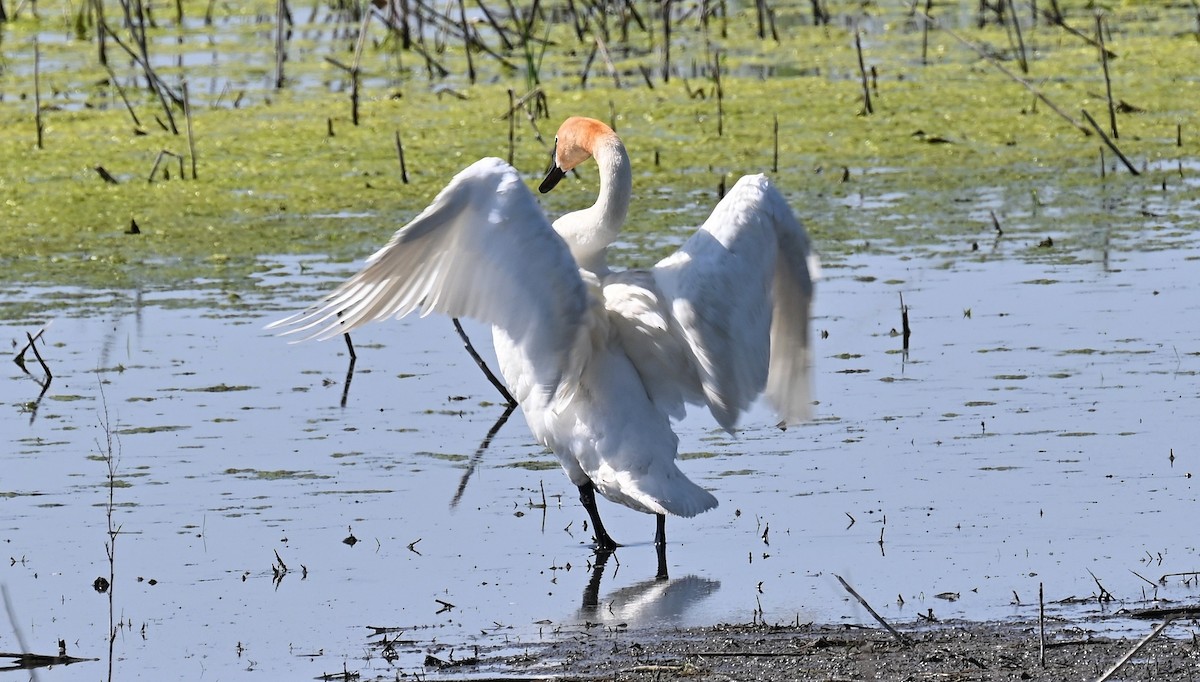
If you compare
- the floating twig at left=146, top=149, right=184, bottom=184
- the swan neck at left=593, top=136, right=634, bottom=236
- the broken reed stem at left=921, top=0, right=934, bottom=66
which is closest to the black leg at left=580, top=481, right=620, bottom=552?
the swan neck at left=593, top=136, right=634, bottom=236

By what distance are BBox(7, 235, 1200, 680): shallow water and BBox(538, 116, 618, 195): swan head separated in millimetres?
976

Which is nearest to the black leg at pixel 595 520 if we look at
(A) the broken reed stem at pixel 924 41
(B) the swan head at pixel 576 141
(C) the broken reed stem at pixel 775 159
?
(B) the swan head at pixel 576 141

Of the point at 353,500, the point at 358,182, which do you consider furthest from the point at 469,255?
the point at 358,182

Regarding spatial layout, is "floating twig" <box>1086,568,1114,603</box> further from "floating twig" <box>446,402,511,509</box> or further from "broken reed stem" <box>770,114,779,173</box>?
"broken reed stem" <box>770,114,779,173</box>

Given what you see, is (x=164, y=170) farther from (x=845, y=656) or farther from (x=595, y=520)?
(x=845, y=656)

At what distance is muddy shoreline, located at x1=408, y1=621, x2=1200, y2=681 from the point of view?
3.99 meters

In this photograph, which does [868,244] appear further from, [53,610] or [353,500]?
[53,610]

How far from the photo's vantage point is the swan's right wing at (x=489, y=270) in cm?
502

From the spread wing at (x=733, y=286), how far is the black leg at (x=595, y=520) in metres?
0.49

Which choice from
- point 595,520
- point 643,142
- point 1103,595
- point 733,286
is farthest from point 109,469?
point 643,142

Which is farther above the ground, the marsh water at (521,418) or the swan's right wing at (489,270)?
the swan's right wing at (489,270)

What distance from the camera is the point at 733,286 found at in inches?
203

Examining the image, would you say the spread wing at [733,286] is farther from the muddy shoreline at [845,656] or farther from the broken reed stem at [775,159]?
the broken reed stem at [775,159]

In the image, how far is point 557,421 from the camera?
5.54 meters
